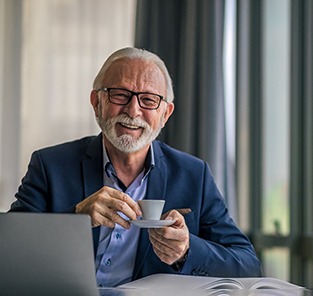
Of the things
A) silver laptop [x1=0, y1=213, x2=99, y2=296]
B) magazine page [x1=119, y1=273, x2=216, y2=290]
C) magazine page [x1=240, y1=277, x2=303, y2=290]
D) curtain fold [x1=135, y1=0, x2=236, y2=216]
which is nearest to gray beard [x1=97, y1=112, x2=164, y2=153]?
magazine page [x1=119, y1=273, x2=216, y2=290]

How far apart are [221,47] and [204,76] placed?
0.63ft

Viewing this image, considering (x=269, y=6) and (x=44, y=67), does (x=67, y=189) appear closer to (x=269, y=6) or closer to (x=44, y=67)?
(x=269, y=6)

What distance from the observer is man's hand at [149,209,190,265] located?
1.80 meters

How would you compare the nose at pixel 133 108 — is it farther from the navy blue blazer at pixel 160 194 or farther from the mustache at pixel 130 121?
the navy blue blazer at pixel 160 194

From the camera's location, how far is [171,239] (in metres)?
1.82

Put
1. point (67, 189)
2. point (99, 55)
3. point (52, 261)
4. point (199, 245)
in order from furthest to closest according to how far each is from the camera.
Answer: point (99, 55), point (67, 189), point (199, 245), point (52, 261)

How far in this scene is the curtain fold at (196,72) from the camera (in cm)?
384

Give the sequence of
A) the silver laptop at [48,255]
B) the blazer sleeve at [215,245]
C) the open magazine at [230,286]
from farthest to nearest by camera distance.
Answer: the blazer sleeve at [215,245], the open magazine at [230,286], the silver laptop at [48,255]

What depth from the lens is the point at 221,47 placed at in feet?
12.8

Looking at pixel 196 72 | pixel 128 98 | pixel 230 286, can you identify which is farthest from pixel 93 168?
pixel 196 72

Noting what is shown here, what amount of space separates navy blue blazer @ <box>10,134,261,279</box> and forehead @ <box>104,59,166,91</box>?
0.67 ft

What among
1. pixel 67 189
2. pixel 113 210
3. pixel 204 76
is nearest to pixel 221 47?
pixel 204 76

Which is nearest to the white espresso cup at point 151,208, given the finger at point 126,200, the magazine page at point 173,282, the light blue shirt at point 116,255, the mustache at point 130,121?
the finger at point 126,200

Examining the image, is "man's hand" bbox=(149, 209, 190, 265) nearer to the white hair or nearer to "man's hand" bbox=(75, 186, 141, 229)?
"man's hand" bbox=(75, 186, 141, 229)
